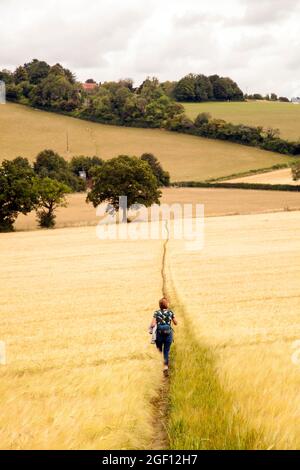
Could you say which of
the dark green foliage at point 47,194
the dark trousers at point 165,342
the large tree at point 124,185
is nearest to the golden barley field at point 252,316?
the dark trousers at point 165,342

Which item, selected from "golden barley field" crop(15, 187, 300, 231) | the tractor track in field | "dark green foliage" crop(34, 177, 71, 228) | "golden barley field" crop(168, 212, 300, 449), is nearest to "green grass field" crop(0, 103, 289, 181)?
"golden barley field" crop(15, 187, 300, 231)

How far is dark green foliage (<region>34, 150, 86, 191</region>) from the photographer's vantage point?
122062 millimetres

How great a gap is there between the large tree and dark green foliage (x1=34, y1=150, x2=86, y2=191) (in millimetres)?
41140

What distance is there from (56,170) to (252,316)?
4376 inches

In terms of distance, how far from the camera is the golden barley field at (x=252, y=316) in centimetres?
1202

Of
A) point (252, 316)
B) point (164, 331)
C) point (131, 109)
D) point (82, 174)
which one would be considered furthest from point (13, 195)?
point (131, 109)

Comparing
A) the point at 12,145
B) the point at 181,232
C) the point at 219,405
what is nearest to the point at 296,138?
the point at 12,145

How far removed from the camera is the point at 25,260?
45.6 metres

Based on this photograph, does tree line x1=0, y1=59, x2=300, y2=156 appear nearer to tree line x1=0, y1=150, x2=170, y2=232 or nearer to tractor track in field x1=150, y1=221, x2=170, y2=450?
tree line x1=0, y1=150, x2=170, y2=232

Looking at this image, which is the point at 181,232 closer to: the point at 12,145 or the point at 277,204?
the point at 277,204

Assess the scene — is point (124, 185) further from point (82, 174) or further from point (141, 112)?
point (141, 112)

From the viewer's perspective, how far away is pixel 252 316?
2247 centimetres

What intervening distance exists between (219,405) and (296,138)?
156m

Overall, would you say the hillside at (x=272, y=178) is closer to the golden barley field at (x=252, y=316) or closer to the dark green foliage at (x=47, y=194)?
the dark green foliage at (x=47, y=194)
